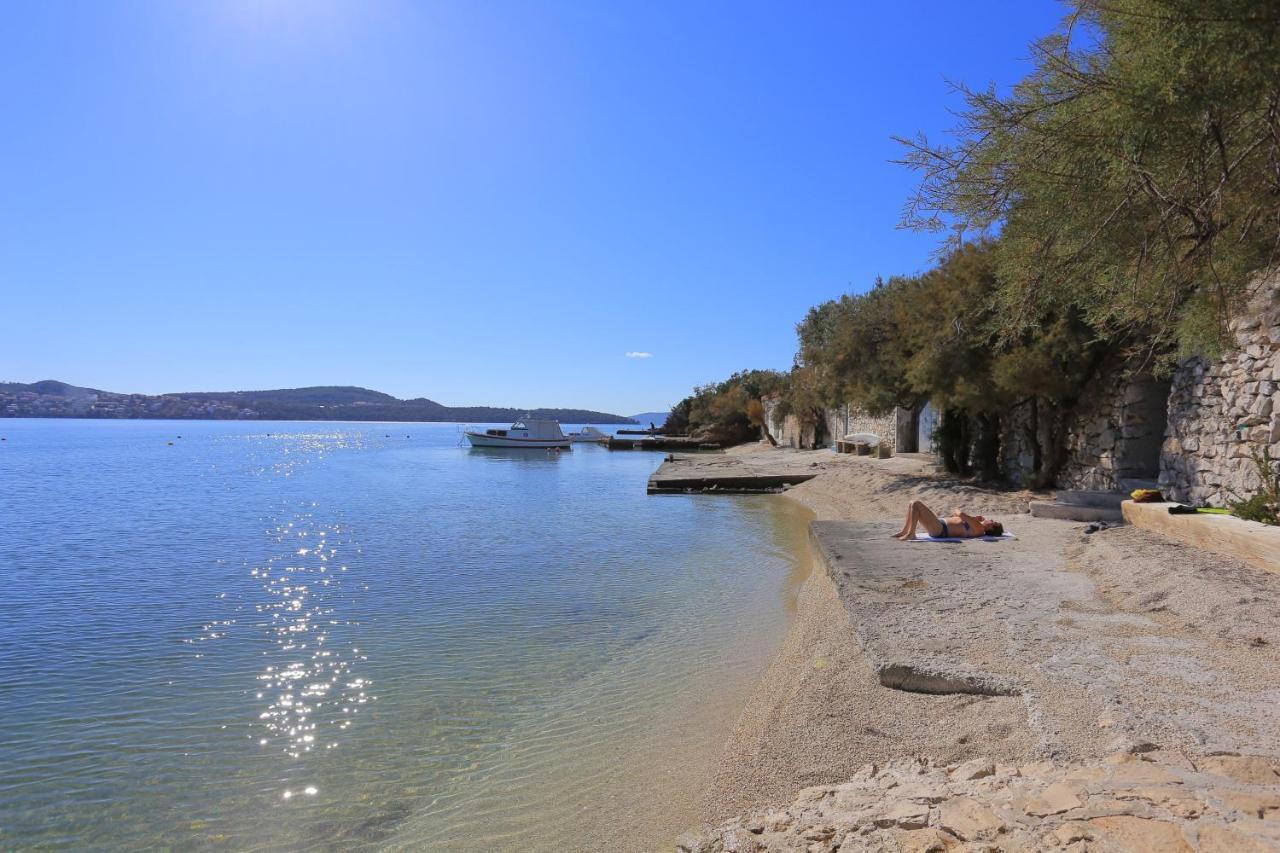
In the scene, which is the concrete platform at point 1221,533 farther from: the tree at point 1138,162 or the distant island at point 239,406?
the distant island at point 239,406

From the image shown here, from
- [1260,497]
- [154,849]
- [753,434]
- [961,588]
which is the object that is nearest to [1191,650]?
[961,588]

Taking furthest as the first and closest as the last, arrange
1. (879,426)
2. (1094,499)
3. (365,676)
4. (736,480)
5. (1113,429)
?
(879,426), (736,480), (1113,429), (1094,499), (365,676)

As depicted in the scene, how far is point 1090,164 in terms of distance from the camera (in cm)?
446

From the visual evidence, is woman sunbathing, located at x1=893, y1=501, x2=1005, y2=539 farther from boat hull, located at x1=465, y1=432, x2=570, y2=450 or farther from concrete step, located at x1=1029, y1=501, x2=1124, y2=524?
boat hull, located at x1=465, y1=432, x2=570, y2=450

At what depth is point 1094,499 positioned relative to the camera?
1083cm

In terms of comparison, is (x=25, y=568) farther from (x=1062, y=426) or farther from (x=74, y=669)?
(x=1062, y=426)

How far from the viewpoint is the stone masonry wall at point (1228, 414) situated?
8.09m

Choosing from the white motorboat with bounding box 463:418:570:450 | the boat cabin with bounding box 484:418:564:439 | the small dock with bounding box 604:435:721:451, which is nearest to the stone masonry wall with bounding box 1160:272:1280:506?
the small dock with bounding box 604:435:721:451

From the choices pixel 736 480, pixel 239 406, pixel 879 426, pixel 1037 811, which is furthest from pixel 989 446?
pixel 239 406

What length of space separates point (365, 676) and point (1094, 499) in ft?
33.7

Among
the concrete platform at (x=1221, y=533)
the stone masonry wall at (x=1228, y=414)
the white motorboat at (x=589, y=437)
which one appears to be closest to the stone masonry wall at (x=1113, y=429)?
the stone masonry wall at (x=1228, y=414)

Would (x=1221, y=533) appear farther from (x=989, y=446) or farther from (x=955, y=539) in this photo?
(x=989, y=446)

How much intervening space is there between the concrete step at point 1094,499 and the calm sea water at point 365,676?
4.26m

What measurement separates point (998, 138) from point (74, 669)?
923cm
